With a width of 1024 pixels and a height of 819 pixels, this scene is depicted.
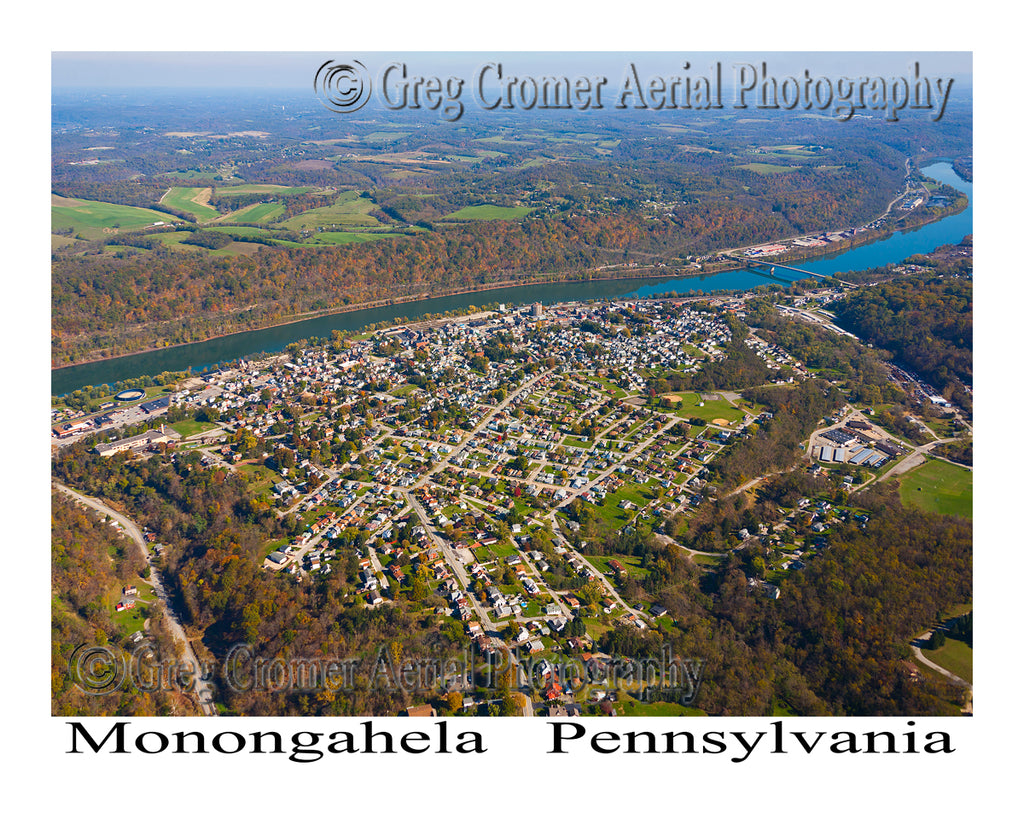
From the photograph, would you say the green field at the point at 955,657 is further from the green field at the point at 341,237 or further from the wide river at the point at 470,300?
the green field at the point at 341,237

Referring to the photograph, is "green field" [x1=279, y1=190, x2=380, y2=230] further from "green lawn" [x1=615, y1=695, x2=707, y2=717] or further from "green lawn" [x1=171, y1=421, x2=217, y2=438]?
"green lawn" [x1=615, y1=695, x2=707, y2=717]

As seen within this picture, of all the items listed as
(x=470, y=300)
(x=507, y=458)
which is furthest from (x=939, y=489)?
(x=470, y=300)

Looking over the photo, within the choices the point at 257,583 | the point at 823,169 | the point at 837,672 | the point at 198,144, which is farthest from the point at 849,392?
the point at 198,144

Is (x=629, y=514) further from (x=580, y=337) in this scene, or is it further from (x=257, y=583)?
(x=580, y=337)

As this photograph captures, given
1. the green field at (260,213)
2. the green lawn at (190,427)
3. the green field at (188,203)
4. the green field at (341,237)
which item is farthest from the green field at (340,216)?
the green lawn at (190,427)

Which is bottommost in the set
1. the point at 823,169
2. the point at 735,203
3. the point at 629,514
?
the point at 629,514

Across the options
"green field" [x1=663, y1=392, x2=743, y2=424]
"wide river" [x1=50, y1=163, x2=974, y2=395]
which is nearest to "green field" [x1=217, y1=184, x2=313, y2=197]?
"wide river" [x1=50, y1=163, x2=974, y2=395]
